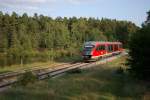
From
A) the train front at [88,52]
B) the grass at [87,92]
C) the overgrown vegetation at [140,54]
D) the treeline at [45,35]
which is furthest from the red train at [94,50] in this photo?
the treeline at [45,35]

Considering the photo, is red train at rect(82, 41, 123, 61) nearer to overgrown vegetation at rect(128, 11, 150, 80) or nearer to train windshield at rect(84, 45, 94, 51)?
A: train windshield at rect(84, 45, 94, 51)

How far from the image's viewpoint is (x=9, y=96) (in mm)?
15570

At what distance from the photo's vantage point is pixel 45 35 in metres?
105

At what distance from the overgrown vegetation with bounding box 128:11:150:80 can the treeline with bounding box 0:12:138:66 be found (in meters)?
44.1

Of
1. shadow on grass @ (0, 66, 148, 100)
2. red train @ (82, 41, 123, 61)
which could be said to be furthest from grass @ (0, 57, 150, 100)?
red train @ (82, 41, 123, 61)

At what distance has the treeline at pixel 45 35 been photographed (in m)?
75.6

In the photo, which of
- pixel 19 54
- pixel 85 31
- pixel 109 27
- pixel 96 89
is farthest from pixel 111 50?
pixel 109 27

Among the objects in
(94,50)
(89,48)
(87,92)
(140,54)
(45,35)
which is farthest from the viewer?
(45,35)

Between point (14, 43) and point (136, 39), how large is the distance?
66031 mm

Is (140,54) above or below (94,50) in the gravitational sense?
above

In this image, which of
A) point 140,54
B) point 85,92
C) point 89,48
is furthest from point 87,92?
point 89,48

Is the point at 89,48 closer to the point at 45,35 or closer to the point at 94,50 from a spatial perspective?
the point at 94,50

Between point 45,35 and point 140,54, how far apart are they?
84.7 meters

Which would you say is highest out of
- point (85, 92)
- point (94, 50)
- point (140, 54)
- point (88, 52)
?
point (140, 54)
